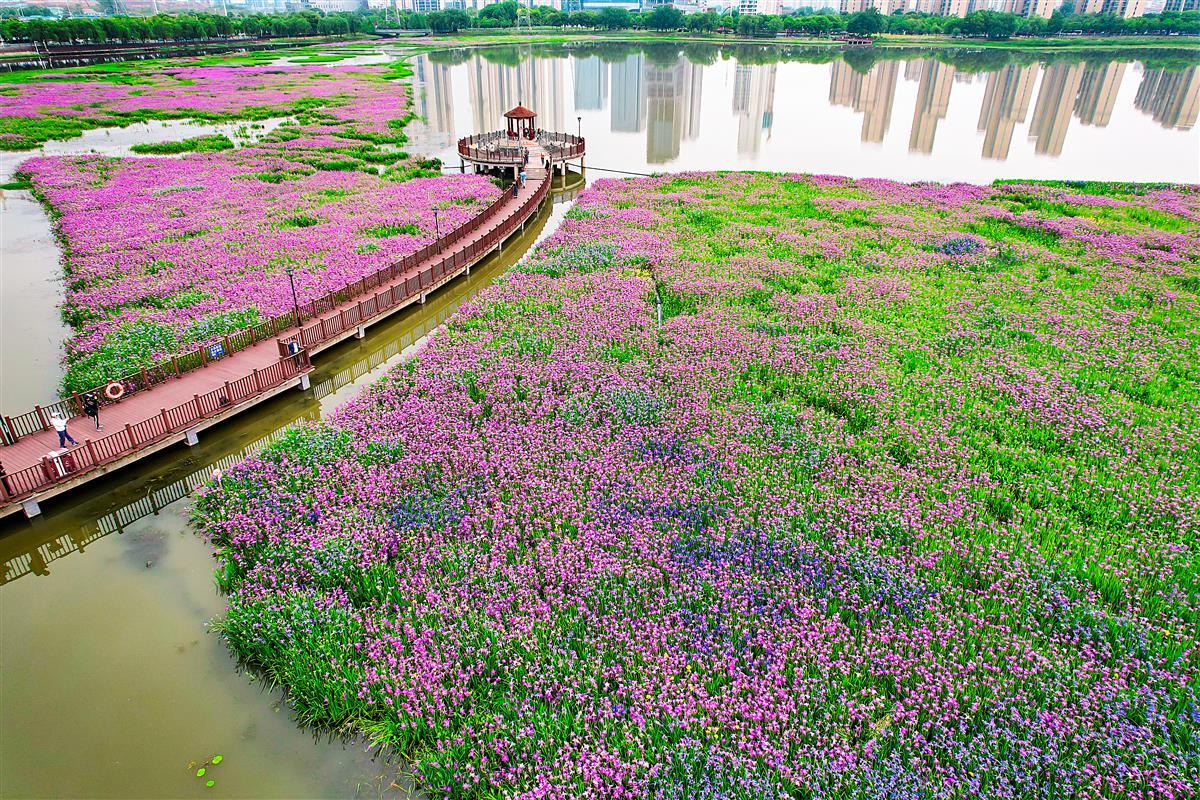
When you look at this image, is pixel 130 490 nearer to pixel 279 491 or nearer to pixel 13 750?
pixel 279 491

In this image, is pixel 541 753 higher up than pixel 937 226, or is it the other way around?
pixel 937 226

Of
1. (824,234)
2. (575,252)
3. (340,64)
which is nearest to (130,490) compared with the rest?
(575,252)

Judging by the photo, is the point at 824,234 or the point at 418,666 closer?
the point at 418,666

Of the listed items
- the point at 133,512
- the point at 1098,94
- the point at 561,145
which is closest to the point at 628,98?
the point at 561,145

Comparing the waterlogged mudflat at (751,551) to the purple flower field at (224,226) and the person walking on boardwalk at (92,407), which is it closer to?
the person walking on boardwalk at (92,407)

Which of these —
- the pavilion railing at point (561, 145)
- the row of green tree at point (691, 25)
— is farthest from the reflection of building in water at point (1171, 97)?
the row of green tree at point (691, 25)

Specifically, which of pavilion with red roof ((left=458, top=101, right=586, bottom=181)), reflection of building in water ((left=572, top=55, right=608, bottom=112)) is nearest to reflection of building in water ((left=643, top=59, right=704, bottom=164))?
reflection of building in water ((left=572, top=55, right=608, bottom=112))
